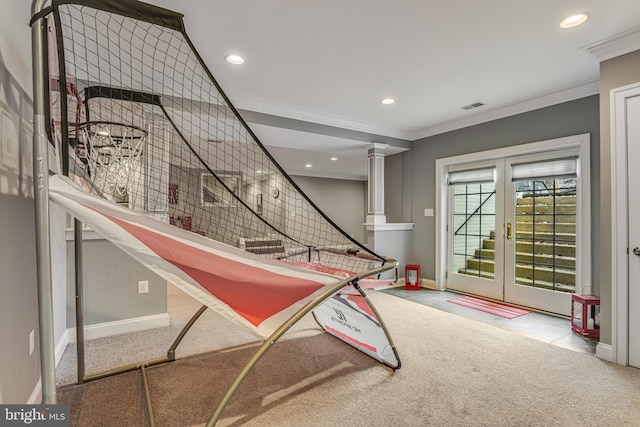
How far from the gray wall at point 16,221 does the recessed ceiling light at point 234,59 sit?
1222 mm

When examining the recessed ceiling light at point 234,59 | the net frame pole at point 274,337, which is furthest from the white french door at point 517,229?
the recessed ceiling light at point 234,59

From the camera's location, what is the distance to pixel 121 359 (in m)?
2.27

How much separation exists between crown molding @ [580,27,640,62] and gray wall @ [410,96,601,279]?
85cm

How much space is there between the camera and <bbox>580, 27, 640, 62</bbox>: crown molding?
7.17ft

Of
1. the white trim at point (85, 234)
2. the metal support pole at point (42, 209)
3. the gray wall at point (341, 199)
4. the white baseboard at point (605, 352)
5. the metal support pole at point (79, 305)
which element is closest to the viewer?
the metal support pole at point (42, 209)

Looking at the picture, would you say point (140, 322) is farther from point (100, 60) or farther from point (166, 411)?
point (100, 60)

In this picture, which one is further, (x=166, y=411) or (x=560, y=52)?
(x=560, y=52)

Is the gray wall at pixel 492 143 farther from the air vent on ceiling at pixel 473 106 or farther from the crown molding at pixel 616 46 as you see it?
the crown molding at pixel 616 46

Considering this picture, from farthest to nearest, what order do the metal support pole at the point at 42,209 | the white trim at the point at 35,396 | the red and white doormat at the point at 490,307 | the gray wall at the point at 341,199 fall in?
the gray wall at the point at 341,199 → the red and white doormat at the point at 490,307 → the white trim at the point at 35,396 → the metal support pole at the point at 42,209

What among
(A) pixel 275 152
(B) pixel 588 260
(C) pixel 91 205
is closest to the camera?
(C) pixel 91 205

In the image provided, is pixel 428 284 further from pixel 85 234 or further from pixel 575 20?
pixel 85 234

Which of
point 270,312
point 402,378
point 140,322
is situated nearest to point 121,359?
point 140,322

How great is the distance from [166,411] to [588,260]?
12.5ft

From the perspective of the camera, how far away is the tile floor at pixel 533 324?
267 centimetres
